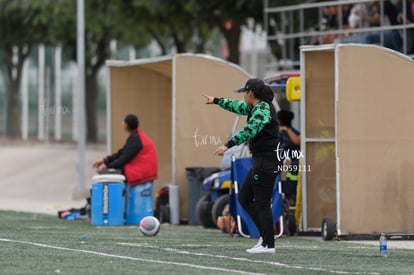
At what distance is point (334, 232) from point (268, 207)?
9.79 ft

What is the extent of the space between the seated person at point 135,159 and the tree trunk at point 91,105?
77.1 feet

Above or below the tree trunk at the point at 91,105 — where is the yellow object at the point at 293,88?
below

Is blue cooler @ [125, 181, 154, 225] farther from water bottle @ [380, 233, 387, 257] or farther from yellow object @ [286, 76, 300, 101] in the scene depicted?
water bottle @ [380, 233, 387, 257]

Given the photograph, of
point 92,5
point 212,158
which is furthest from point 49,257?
point 92,5


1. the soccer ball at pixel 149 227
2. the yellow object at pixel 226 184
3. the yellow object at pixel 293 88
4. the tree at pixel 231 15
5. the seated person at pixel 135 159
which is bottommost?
the soccer ball at pixel 149 227

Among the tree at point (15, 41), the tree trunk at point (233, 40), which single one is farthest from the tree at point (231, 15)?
the tree at point (15, 41)

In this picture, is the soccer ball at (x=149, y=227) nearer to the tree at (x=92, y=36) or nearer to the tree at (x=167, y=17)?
the tree at (x=167, y=17)

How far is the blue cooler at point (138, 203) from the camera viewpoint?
813 inches

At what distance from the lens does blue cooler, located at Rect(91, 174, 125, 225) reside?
796 inches

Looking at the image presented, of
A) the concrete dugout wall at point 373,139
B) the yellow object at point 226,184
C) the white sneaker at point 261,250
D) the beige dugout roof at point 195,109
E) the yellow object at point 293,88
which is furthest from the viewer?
the beige dugout roof at point 195,109

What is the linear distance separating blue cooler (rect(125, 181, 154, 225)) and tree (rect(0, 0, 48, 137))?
21512 mm

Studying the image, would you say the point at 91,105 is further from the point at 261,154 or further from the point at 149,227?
the point at 261,154

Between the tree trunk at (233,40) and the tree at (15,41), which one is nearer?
the tree trunk at (233,40)

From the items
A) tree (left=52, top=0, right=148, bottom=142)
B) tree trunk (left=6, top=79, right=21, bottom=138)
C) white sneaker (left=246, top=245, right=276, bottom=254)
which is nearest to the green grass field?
white sneaker (left=246, top=245, right=276, bottom=254)
